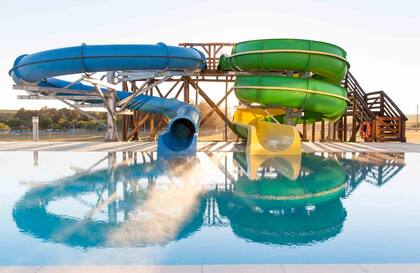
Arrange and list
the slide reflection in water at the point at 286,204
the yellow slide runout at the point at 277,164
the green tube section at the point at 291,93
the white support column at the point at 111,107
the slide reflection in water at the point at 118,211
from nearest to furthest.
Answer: the slide reflection in water at the point at 118,211 < the slide reflection in water at the point at 286,204 < the yellow slide runout at the point at 277,164 < the green tube section at the point at 291,93 < the white support column at the point at 111,107

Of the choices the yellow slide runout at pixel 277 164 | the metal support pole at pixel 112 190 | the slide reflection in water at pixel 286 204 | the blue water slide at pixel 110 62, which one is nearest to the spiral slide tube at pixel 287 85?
the yellow slide runout at pixel 277 164

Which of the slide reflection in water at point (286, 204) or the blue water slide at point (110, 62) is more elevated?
the blue water slide at point (110, 62)

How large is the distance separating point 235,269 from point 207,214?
167 cm

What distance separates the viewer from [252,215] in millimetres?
4137

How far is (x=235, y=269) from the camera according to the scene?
8.13 feet

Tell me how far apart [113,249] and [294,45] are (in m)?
9.93

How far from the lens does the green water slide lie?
11211 mm

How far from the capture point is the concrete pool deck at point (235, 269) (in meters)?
2.41

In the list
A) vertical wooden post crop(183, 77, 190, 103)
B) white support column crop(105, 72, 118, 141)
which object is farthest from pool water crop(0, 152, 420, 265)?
vertical wooden post crop(183, 77, 190, 103)

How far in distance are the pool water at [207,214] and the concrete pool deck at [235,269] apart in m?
0.24

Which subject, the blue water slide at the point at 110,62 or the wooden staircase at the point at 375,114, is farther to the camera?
the wooden staircase at the point at 375,114

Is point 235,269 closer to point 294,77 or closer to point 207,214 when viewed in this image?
point 207,214

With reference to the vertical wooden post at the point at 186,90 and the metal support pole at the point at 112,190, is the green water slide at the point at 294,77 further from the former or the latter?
the metal support pole at the point at 112,190

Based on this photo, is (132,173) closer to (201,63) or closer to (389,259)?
(389,259)
